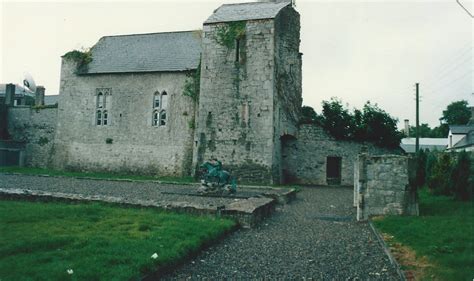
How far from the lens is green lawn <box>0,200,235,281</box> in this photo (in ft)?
15.9

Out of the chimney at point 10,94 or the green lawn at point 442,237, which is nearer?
the green lawn at point 442,237

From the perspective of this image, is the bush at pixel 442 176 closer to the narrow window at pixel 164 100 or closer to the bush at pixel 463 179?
the bush at pixel 463 179

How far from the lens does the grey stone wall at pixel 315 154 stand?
23984 millimetres

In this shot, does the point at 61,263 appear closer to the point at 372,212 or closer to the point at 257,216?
the point at 257,216

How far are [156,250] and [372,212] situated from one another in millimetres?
6611

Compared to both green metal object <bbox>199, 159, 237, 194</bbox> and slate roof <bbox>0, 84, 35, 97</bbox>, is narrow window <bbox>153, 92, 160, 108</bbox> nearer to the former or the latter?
green metal object <bbox>199, 159, 237, 194</bbox>

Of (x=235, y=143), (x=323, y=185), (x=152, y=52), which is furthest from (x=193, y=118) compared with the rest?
(x=323, y=185)

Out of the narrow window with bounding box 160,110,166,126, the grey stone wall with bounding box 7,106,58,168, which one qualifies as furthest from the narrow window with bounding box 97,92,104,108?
the narrow window with bounding box 160,110,166,126

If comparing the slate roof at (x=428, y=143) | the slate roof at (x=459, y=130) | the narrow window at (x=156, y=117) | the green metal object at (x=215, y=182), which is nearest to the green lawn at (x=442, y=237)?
the green metal object at (x=215, y=182)

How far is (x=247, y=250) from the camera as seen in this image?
24.2 ft

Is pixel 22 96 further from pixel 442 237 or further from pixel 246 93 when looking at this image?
pixel 442 237

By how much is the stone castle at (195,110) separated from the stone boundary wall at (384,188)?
11.5 metres

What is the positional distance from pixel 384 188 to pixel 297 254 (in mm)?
4329

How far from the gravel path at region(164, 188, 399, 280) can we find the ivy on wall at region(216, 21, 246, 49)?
14.7m
